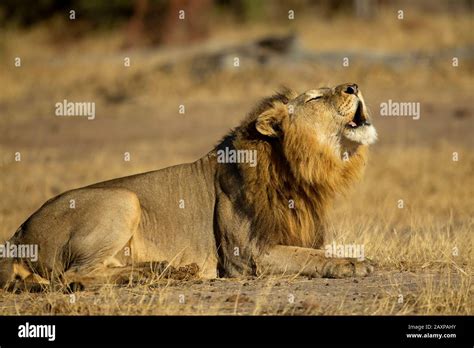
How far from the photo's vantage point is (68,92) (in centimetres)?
2189

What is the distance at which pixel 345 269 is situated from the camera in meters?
7.02

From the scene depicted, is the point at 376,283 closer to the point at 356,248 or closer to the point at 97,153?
the point at 356,248

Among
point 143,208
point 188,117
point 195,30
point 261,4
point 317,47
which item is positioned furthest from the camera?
point 261,4

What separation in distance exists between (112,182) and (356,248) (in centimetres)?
202

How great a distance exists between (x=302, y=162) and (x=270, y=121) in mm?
415

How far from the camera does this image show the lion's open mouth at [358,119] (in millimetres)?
7320

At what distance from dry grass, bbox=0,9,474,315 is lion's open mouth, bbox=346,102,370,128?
86 centimetres

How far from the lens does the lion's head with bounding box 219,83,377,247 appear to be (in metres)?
7.28

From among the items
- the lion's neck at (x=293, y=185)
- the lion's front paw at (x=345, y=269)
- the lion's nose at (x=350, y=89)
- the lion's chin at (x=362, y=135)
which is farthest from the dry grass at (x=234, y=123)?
the lion's nose at (x=350, y=89)

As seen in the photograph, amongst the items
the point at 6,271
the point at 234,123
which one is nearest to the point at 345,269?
the point at 6,271

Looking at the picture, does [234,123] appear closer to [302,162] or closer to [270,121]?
[270,121]

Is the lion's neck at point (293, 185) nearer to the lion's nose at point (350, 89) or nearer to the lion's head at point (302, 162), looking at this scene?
the lion's head at point (302, 162)
